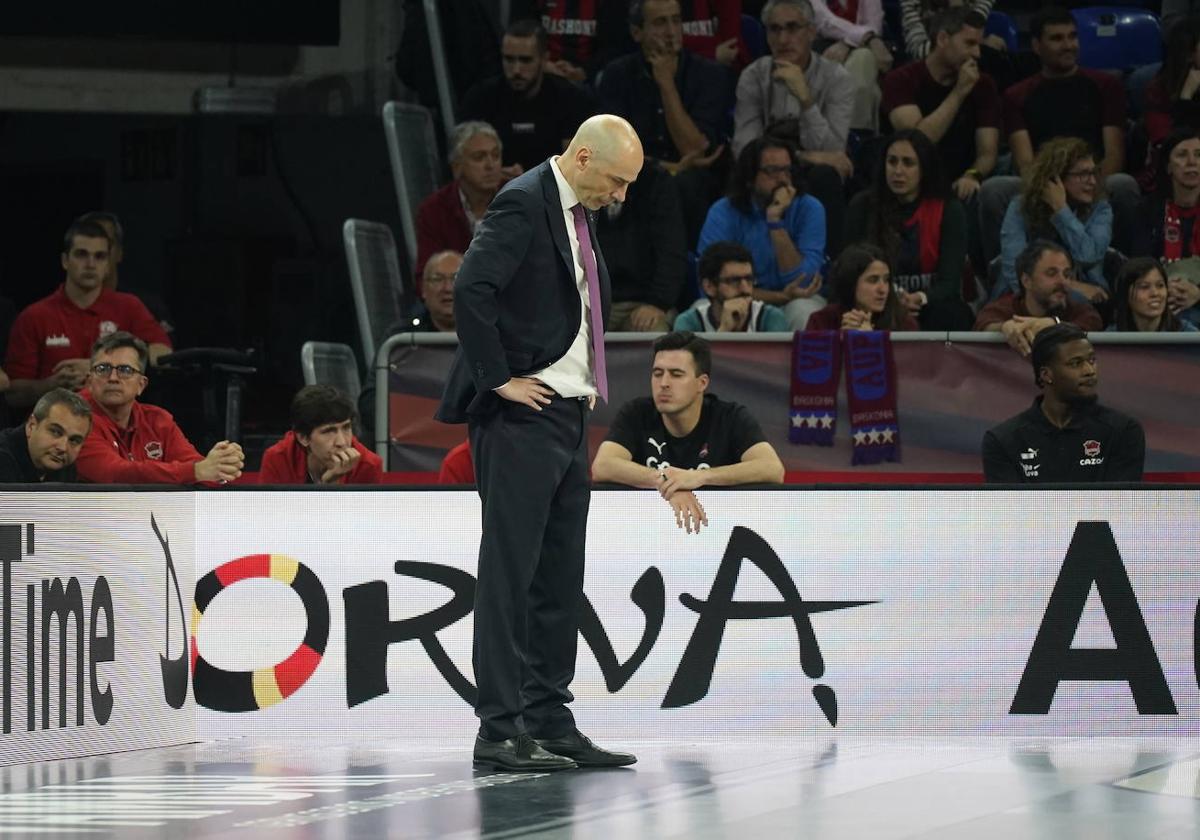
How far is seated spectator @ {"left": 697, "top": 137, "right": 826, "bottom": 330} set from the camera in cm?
1033

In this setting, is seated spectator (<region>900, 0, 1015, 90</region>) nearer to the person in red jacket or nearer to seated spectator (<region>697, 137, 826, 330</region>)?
seated spectator (<region>697, 137, 826, 330</region>)

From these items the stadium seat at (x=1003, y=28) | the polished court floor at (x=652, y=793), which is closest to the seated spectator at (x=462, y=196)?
the stadium seat at (x=1003, y=28)

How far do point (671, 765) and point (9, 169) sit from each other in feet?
24.9

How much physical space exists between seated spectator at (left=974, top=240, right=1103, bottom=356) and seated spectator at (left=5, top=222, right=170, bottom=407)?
4256mm

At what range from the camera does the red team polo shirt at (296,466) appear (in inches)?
331

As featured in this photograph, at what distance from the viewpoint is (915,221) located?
10.2 meters

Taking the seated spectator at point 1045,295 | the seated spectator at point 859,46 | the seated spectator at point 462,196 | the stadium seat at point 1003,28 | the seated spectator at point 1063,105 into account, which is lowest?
the seated spectator at point 1045,295

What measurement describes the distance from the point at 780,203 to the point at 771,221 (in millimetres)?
105

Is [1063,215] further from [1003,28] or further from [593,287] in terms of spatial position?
[593,287]

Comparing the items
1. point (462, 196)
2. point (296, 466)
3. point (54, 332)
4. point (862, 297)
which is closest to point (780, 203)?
point (862, 297)

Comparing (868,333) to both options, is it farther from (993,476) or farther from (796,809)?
(796,809)

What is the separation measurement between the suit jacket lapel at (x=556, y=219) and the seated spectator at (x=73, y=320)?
15.2 feet

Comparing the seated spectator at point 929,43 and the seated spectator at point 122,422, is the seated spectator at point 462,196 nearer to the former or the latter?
the seated spectator at point 122,422

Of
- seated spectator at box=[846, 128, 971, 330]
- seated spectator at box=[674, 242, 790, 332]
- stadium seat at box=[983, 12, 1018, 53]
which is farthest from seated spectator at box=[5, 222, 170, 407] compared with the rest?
stadium seat at box=[983, 12, 1018, 53]
